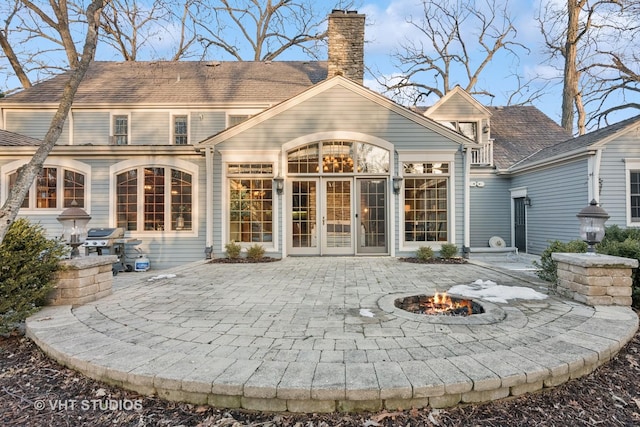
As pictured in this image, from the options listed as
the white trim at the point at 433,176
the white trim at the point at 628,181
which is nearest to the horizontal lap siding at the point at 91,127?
the white trim at the point at 433,176

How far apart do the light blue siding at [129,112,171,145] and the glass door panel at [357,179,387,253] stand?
7.53 m

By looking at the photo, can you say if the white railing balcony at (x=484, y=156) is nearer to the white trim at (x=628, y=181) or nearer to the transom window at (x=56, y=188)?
the white trim at (x=628, y=181)

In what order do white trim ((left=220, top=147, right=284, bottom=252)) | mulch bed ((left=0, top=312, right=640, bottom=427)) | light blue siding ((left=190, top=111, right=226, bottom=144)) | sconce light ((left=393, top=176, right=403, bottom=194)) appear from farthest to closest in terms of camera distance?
light blue siding ((left=190, top=111, right=226, bottom=144)) → white trim ((left=220, top=147, right=284, bottom=252)) → sconce light ((left=393, top=176, right=403, bottom=194)) → mulch bed ((left=0, top=312, right=640, bottom=427))

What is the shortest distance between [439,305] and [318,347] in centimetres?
200

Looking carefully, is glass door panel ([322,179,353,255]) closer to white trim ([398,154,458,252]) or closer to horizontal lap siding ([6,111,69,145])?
white trim ([398,154,458,252])

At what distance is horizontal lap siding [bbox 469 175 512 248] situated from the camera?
11969mm

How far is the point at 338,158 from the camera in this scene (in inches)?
345

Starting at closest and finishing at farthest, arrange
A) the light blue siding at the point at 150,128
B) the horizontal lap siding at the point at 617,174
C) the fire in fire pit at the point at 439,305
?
the fire in fire pit at the point at 439,305 → the horizontal lap siding at the point at 617,174 → the light blue siding at the point at 150,128

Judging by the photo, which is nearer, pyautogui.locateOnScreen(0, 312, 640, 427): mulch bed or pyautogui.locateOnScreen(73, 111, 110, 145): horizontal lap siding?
pyautogui.locateOnScreen(0, 312, 640, 427): mulch bed

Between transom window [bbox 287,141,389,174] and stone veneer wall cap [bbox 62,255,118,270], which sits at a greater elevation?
transom window [bbox 287,141,389,174]

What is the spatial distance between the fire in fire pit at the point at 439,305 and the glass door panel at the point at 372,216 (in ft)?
14.0

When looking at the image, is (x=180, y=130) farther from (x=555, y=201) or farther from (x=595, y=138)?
(x=595, y=138)

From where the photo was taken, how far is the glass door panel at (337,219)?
8.73 metres

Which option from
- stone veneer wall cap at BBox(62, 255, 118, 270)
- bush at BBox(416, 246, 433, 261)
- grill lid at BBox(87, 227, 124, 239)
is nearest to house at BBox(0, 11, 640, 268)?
bush at BBox(416, 246, 433, 261)
